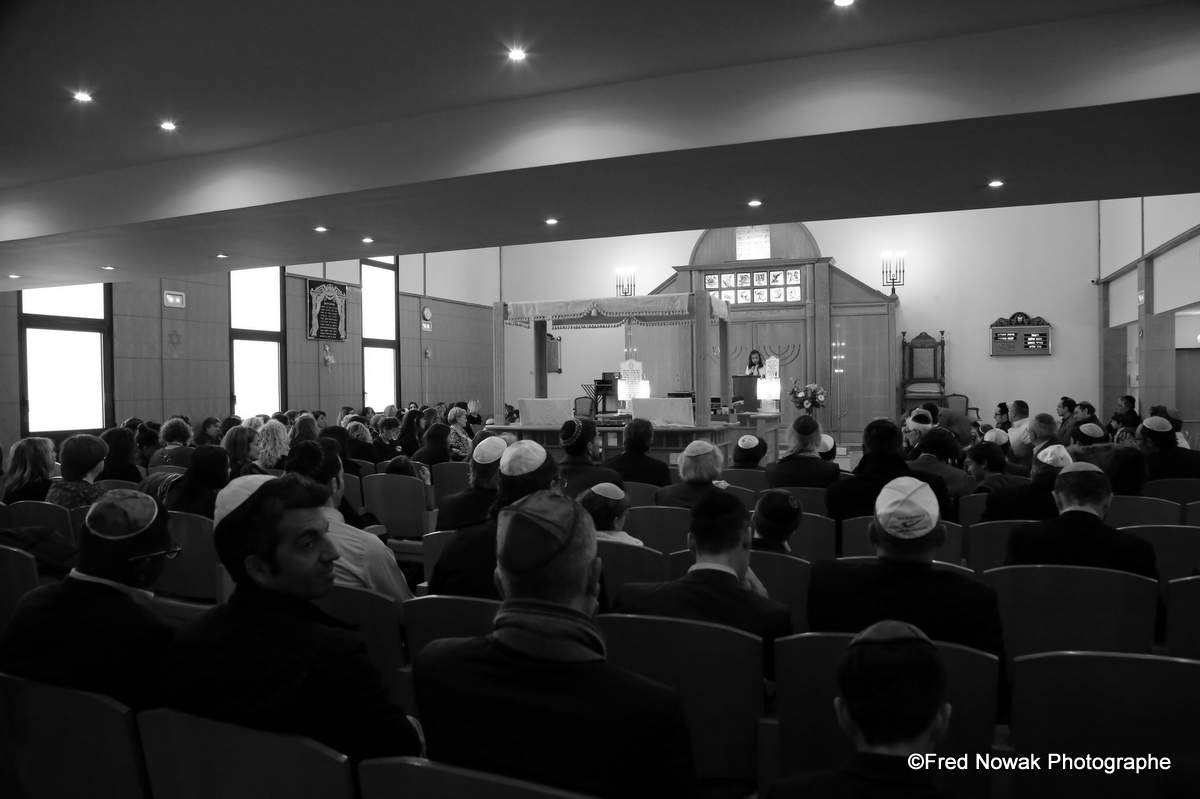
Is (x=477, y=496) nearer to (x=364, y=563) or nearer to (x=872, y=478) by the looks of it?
(x=364, y=563)

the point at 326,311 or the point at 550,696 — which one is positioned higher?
the point at 326,311

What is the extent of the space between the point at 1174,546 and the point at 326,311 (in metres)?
14.5

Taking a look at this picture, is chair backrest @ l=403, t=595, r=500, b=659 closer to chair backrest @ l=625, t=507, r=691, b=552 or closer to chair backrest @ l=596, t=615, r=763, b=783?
chair backrest @ l=596, t=615, r=763, b=783

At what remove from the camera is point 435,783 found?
1229mm

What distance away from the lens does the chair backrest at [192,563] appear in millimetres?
3727

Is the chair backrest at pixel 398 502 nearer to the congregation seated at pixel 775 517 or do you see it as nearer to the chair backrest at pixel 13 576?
the chair backrest at pixel 13 576

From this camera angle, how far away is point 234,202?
634 cm

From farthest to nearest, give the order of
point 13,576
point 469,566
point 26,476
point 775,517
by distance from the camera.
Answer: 1. point 26,476
2. point 775,517
3. point 13,576
4. point 469,566

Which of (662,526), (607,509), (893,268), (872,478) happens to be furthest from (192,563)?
(893,268)

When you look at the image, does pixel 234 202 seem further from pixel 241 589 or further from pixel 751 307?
pixel 751 307

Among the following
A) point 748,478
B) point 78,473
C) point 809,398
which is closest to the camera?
point 78,473

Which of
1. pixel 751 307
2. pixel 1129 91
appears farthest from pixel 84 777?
pixel 751 307

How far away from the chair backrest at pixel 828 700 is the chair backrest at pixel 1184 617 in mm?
927

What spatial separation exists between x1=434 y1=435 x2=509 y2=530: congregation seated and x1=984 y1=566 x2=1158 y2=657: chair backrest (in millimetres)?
2077
